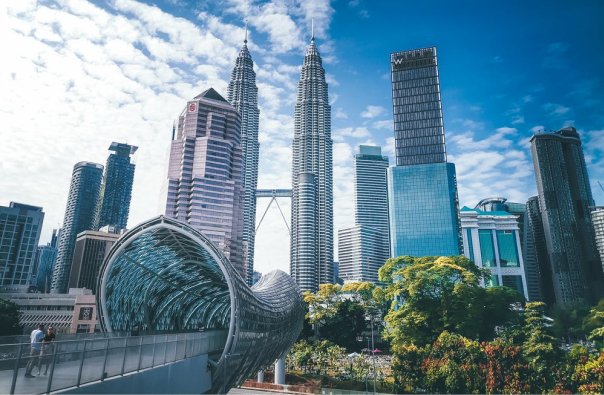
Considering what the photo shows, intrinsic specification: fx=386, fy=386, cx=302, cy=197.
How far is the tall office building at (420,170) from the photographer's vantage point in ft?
321

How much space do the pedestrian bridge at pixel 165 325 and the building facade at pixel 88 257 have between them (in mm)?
132052

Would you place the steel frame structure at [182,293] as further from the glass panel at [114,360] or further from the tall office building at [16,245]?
the tall office building at [16,245]

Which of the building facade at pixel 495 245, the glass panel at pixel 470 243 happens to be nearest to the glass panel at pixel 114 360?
the building facade at pixel 495 245

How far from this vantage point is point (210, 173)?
114m

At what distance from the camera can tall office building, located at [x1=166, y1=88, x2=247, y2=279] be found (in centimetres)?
11062

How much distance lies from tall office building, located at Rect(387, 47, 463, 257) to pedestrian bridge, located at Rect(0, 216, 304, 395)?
71.0 meters

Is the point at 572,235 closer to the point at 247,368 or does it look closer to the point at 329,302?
the point at 329,302

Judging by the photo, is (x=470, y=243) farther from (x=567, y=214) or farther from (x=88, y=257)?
(x=88, y=257)

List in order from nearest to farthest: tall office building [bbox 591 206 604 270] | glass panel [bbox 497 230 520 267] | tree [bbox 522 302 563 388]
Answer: tree [bbox 522 302 563 388]
glass panel [bbox 497 230 520 267]
tall office building [bbox 591 206 604 270]

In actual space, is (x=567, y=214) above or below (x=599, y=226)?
above

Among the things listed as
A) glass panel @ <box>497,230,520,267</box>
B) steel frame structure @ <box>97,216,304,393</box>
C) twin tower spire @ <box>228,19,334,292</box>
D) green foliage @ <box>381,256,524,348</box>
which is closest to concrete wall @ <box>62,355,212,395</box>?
steel frame structure @ <box>97,216,304,393</box>

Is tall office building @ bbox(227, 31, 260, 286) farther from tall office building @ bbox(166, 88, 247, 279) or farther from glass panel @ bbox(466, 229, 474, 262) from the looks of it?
glass panel @ bbox(466, 229, 474, 262)

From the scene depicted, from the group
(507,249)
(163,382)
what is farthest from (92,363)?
(507,249)

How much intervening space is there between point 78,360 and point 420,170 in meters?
102
